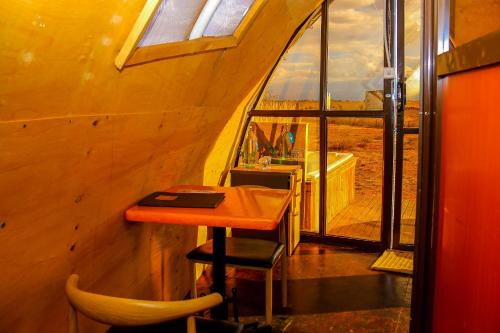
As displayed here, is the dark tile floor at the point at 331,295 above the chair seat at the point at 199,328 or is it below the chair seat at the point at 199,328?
below

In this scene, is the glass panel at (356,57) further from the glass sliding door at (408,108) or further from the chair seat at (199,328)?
the chair seat at (199,328)

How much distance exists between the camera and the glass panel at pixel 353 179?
4.80 metres

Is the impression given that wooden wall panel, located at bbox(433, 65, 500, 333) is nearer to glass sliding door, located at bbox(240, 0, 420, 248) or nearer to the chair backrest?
the chair backrest

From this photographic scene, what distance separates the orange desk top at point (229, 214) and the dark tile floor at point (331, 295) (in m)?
0.93

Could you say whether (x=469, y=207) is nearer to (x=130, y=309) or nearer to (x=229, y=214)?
(x=130, y=309)

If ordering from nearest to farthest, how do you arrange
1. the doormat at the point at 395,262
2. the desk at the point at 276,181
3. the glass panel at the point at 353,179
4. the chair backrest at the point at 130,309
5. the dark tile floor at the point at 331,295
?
the chair backrest at the point at 130,309, the dark tile floor at the point at 331,295, the doormat at the point at 395,262, the desk at the point at 276,181, the glass panel at the point at 353,179

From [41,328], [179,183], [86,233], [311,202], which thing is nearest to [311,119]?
[311,202]

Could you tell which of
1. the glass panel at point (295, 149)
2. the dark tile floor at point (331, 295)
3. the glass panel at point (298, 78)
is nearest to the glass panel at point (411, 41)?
the glass panel at point (298, 78)

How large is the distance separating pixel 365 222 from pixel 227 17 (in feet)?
10.3

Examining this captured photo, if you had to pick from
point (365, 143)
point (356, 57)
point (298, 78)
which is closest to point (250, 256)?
point (298, 78)

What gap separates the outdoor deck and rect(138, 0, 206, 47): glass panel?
115 inches

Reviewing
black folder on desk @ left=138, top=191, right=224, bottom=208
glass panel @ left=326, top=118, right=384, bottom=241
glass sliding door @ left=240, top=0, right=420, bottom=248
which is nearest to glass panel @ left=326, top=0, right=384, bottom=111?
glass sliding door @ left=240, top=0, right=420, bottom=248

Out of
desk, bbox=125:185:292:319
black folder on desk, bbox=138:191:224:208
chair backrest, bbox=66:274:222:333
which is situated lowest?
chair backrest, bbox=66:274:222:333

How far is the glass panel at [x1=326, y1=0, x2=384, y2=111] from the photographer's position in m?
4.27
